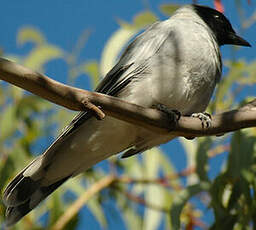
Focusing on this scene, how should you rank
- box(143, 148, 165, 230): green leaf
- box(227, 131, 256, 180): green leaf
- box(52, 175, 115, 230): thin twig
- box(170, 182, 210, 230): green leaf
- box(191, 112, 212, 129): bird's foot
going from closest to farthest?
box(191, 112, 212, 129): bird's foot
box(170, 182, 210, 230): green leaf
box(227, 131, 256, 180): green leaf
box(52, 175, 115, 230): thin twig
box(143, 148, 165, 230): green leaf

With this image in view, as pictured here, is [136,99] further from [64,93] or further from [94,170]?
[94,170]

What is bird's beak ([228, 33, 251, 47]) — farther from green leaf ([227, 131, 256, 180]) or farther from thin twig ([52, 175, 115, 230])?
thin twig ([52, 175, 115, 230])

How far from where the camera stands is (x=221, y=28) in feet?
11.2

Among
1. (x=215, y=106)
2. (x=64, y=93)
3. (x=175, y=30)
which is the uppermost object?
(x=64, y=93)

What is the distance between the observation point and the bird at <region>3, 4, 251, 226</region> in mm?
2723

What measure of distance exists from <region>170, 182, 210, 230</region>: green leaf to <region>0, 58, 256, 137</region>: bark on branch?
0.49 m

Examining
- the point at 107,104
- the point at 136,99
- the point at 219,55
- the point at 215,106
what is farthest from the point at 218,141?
the point at 107,104

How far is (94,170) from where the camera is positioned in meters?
3.73

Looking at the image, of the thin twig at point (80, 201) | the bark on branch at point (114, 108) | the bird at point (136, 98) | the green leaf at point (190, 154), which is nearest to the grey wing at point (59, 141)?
the bird at point (136, 98)

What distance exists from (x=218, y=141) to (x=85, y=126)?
0.92 meters

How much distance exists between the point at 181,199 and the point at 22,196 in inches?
28.4

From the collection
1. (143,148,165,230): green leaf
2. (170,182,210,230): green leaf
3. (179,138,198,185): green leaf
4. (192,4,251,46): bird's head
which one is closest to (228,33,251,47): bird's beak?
(192,4,251,46): bird's head

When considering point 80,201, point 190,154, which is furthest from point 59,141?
point 190,154

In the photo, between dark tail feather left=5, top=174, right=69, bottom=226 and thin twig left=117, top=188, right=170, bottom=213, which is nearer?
dark tail feather left=5, top=174, right=69, bottom=226
